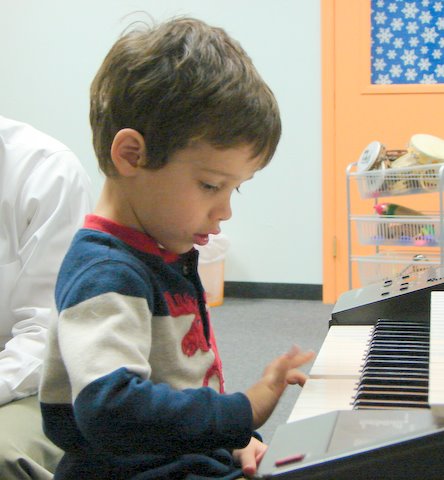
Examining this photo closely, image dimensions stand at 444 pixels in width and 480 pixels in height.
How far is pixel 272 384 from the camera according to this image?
851 millimetres

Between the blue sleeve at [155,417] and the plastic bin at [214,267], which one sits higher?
the blue sleeve at [155,417]

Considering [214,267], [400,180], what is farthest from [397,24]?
[214,267]

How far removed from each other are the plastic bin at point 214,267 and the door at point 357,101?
1.67 feet

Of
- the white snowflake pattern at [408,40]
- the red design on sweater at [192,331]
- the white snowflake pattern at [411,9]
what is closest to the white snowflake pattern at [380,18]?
the white snowflake pattern at [408,40]

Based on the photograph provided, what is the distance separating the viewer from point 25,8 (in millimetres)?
4102

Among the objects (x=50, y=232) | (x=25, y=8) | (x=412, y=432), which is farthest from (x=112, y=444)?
(x=25, y=8)

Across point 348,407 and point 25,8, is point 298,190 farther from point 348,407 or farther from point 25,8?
point 348,407

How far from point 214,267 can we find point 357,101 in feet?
3.43

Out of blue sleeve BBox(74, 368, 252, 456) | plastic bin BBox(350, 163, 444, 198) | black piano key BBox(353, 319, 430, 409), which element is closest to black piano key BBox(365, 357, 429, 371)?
black piano key BBox(353, 319, 430, 409)

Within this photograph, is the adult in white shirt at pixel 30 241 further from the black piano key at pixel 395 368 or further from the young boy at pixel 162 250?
the black piano key at pixel 395 368

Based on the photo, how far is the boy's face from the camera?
88 cm

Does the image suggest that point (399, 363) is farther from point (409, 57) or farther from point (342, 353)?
point (409, 57)

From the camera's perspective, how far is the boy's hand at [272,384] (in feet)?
2.73

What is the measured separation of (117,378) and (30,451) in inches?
17.9
